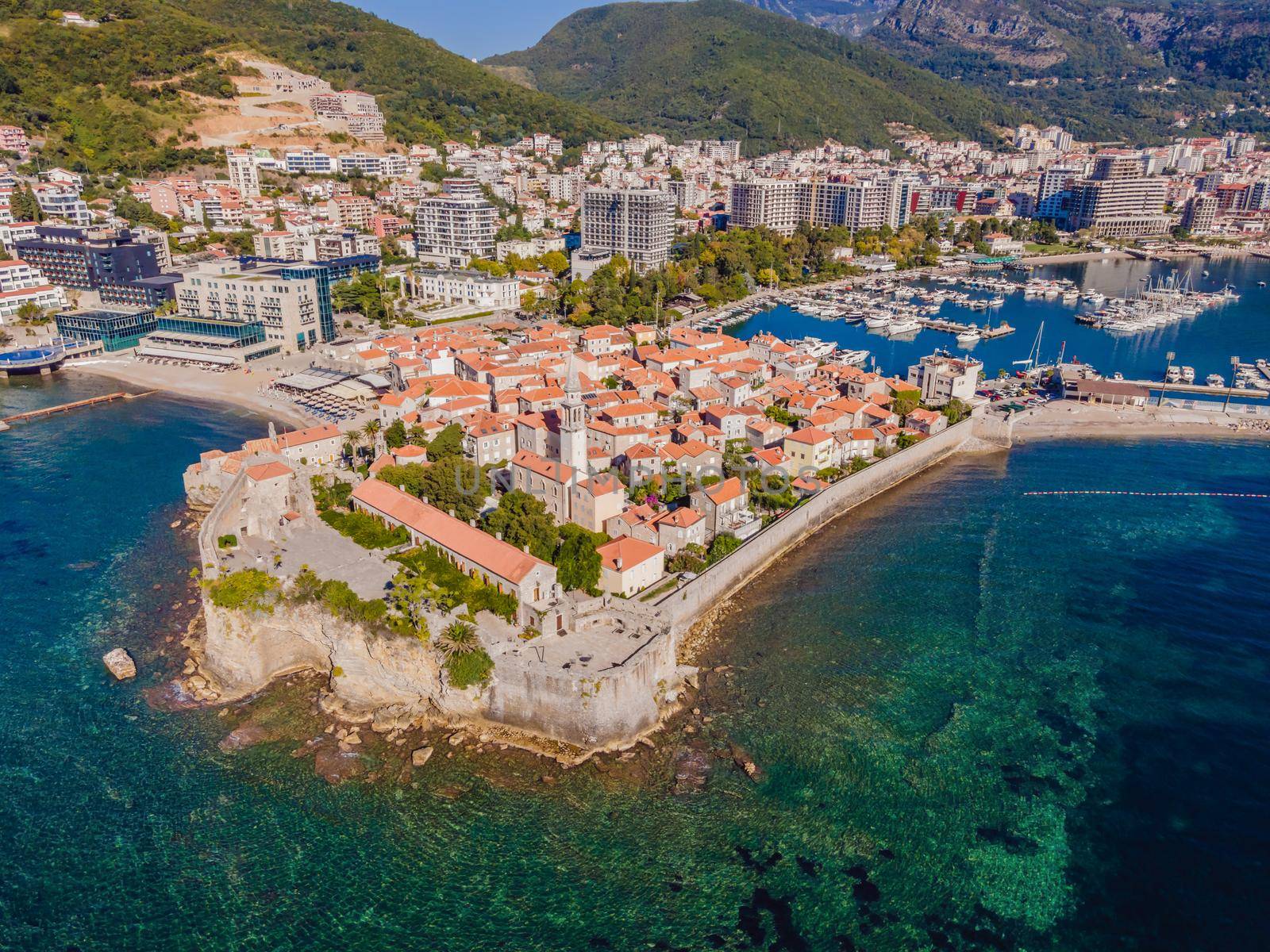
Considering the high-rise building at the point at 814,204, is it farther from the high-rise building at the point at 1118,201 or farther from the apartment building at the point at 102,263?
the apartment building at the point at 102,263

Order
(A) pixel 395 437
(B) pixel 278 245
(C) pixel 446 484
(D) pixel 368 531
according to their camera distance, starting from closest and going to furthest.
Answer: (D) pixel 368 531 < (C) pixel 446 484 < (A) pixel 395 437 < (B) pixel 278 245

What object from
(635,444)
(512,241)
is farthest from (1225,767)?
(512,241)

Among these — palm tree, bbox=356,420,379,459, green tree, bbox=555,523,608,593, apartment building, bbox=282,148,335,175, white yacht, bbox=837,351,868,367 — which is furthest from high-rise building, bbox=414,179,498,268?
green tree, bbox=555,523,608,593

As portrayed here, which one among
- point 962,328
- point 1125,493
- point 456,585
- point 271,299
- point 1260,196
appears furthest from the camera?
point 1260,196

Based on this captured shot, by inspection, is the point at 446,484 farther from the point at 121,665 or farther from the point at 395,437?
the point at 121,665

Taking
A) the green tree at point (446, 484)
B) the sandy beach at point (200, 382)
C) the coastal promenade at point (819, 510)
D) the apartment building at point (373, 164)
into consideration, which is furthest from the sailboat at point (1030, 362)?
the apartment building at point (373, 164)

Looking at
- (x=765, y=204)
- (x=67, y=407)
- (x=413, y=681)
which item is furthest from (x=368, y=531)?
(x=765, y=204)

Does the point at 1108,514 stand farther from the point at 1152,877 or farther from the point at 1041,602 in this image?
the point at 1152,877
